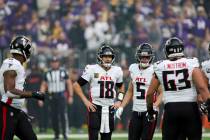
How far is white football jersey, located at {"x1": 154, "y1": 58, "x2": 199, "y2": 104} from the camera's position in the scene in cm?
882

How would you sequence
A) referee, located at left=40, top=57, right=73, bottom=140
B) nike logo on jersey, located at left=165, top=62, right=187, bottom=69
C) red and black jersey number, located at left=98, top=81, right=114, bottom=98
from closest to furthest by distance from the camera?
nike logo on jersey, located at left=165, top=62, right=187, bottom=69, red and black jersey number, located at left=98, top=81, right=114, bottom=98, referee, located at left=40, top=57, right=73, bottom=140

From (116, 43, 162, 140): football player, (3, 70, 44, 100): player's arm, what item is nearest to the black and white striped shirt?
(116, 43, 162, 140): football player

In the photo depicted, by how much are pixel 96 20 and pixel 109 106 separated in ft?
31.9

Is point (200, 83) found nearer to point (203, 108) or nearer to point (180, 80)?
point (180, 80)

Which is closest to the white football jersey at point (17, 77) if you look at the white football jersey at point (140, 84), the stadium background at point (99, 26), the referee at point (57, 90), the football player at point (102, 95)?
the football player at point (102, 95)

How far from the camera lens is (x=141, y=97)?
10.9 m

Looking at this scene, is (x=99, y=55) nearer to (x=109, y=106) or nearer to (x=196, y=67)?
(x=109, y=106)

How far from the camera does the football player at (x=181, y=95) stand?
28.8ft

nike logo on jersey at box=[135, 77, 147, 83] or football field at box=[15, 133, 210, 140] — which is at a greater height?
nike logo on jersey at box=[135, 77, 147, 83]

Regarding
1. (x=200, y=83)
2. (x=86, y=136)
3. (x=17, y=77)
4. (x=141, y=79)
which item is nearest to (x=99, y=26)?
(x=86, y=136)

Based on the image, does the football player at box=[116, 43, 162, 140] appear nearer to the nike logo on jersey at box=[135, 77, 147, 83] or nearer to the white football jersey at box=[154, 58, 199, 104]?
the nike logo on jersey at box=[135, 77, 147, 83]

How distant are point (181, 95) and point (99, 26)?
1136 cm

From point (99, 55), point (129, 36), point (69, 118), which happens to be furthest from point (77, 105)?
point (99, 55)

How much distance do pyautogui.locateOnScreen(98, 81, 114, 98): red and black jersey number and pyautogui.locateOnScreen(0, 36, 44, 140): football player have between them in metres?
1.58
